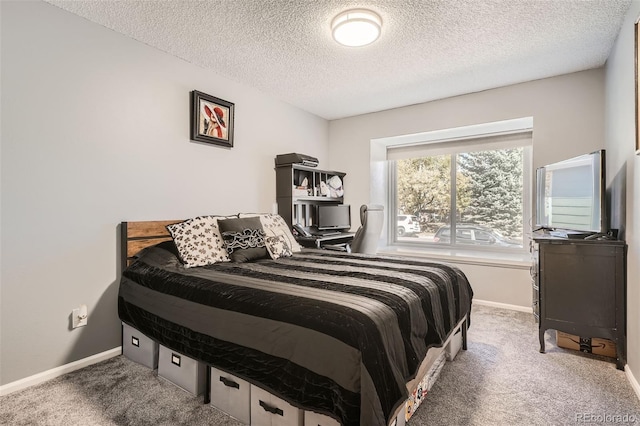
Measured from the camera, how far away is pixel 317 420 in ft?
4.38

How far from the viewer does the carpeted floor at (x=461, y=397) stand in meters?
1.66

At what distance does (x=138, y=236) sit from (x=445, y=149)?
3808mm

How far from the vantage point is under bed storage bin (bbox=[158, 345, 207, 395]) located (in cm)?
182

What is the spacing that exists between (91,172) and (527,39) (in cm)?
355

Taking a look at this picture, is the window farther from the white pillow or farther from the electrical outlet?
the electrical outlet

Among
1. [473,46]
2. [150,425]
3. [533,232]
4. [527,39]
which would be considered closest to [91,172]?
[150,425]

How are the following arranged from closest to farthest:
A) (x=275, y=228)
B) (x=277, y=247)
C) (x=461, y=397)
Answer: (x=461, y=397) → (x=277, y=247) → (x=275, y=228)

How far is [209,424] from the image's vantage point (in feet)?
5.26

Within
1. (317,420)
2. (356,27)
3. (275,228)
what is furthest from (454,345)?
(356,27)

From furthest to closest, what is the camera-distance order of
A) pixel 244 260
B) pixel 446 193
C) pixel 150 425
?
pixel 446 193, pixel 244 260, pixel 150 425

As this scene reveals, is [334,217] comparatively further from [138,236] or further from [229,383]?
[229,383]

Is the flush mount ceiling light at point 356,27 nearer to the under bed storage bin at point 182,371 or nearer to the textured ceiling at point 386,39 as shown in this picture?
the textured ceiling at point 386,39

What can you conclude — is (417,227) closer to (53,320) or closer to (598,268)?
(598,268)

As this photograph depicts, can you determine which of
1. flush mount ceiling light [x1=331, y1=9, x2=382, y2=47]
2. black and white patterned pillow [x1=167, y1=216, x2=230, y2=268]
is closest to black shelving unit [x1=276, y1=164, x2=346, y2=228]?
black and white patterned pillow [x1=167, y1=216, x2=230, y2=268]
